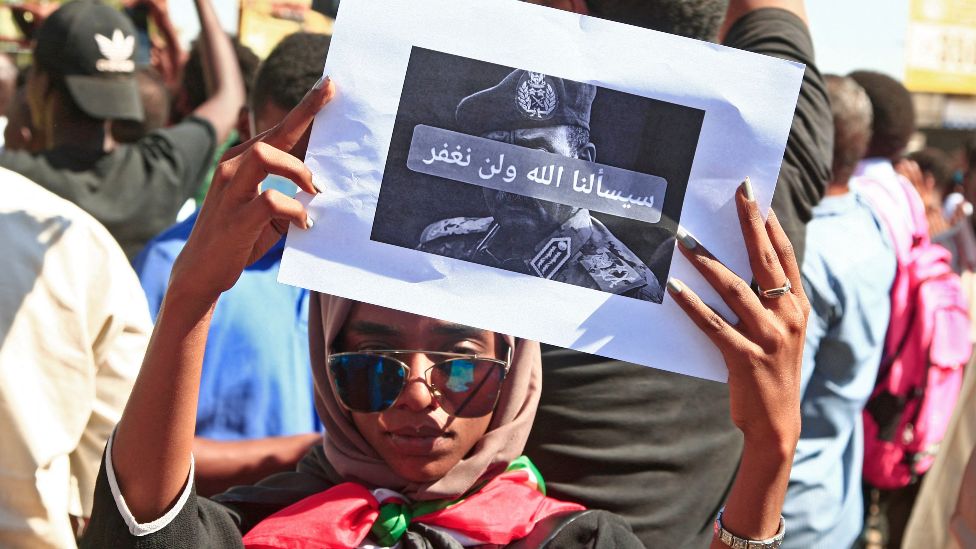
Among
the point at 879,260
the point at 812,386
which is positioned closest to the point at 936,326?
the point at 879,260

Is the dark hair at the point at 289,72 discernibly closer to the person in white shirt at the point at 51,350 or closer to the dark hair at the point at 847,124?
the person in white shirt at the point at 51,350

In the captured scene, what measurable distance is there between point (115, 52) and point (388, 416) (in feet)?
7.10

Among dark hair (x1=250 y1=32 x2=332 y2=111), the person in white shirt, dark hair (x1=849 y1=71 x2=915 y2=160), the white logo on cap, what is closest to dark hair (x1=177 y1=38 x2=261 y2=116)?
the white logo on cap

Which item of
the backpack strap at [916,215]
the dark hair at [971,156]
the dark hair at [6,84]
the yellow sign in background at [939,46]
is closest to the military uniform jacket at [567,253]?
the backpack strap at [916,215]

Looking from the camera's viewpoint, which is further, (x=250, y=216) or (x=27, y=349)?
(x=27, y=349)

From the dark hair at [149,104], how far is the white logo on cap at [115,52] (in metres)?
0.77

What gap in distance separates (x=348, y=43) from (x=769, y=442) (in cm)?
83

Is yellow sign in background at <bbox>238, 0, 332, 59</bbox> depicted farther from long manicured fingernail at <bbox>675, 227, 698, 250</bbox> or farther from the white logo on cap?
long manicured fingernail at <bbox>675, 227, 698, 250</bbox>

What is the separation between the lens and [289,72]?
309 centimetres

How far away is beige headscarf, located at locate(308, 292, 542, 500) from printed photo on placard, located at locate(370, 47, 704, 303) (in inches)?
18.5

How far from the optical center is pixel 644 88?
5.08ft

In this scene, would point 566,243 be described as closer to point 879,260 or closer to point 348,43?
point 348,43

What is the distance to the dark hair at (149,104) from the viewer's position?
4.42 m

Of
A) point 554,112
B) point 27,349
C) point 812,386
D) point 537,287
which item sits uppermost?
point 554,112
